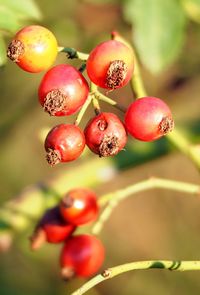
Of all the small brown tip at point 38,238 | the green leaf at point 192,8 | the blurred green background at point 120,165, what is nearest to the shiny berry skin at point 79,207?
the small brown tip at point 38,238

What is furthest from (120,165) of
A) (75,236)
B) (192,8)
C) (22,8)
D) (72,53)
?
(72,53)

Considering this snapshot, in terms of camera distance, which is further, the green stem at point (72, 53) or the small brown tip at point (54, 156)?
the green stem at point (72, 53)

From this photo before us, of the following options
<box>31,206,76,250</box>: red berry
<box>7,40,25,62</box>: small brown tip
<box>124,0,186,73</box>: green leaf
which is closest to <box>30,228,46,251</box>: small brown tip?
<box>31,206,76,250</box>: red berry

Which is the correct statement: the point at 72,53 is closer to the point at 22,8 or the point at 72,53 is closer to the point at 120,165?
the point at 22,8

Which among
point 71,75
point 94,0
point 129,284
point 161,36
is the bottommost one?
point 71,75

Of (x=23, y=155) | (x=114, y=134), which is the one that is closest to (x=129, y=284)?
(x=23, y=155)

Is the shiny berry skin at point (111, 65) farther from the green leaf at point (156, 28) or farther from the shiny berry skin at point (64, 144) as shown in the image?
the green leaf at point (156, 28)

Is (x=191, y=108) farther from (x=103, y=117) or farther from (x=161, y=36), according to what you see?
(x=103, y=117)
